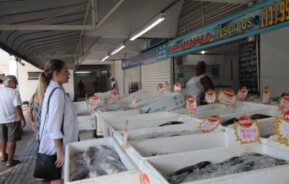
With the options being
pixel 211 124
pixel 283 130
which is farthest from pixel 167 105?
pixel 283 130

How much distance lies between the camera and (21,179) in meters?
4.81

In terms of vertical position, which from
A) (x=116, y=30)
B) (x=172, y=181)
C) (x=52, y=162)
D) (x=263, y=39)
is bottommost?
(x=52, y=162)

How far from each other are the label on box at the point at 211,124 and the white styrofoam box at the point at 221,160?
0.50 meters

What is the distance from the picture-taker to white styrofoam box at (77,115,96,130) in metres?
4.20

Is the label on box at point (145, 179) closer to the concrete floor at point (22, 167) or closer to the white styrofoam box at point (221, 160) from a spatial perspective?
the white styrofoam box at point (221, 160)

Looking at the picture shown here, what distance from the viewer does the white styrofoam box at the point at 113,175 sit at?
5.11 ft

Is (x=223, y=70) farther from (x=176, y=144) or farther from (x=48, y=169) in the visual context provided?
(x=48, y=169)

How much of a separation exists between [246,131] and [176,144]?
0.58 meters

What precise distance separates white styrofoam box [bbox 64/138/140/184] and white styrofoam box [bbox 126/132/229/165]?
161mm

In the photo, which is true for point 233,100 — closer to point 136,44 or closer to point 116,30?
point 116,30

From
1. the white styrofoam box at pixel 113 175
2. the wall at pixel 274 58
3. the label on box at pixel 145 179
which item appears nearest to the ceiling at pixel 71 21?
the wall at pixel 274 58

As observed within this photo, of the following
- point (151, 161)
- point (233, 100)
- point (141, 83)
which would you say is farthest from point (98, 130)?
point (141, 83)

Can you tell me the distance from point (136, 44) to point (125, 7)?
17.3 feet

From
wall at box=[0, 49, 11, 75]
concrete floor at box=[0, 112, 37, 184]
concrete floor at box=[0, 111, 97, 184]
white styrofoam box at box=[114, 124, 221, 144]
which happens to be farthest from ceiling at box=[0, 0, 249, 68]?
wall at box=[0, 49, 11, 75]
